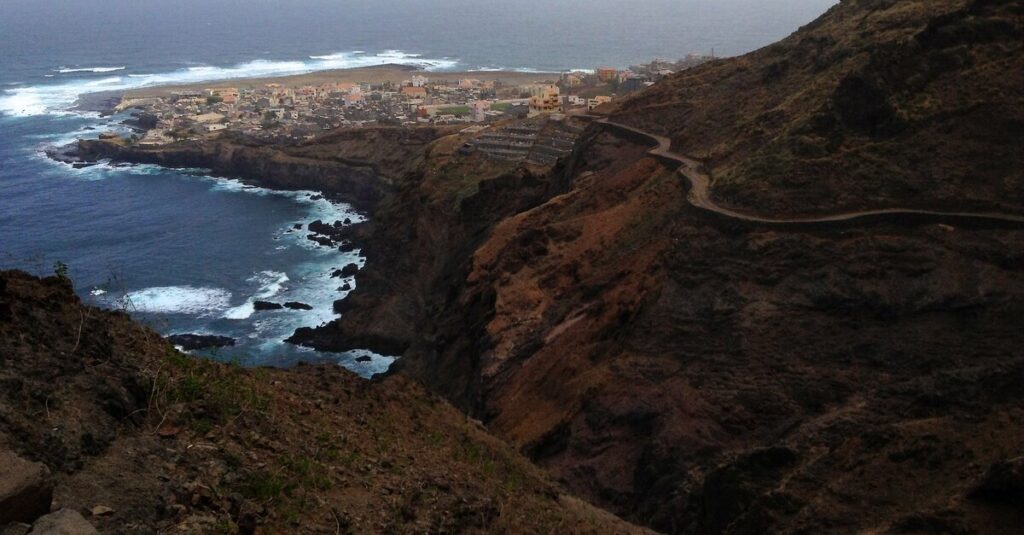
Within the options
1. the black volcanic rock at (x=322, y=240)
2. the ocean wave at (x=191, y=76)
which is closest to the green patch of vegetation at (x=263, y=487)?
the black volcanic rock at (x=322, y=240)

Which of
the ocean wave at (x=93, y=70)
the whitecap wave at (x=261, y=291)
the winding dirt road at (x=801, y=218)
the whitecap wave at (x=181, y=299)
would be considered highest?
the winding dirt road at (x=801, y=218)

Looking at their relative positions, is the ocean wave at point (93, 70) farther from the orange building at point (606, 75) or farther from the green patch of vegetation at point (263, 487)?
the green patch of vegetation at point (263, 487)

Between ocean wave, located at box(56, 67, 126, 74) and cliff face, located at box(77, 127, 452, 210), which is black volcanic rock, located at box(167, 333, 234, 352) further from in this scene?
ocean wave, located at box(56, 67, 126, 74)

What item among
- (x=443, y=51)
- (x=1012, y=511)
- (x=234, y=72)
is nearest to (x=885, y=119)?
(x=1012, y=511)

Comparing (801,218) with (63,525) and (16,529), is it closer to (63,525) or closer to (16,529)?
(63,525)

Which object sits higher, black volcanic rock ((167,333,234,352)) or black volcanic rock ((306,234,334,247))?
black volcanic rock ((306,234,334,247))

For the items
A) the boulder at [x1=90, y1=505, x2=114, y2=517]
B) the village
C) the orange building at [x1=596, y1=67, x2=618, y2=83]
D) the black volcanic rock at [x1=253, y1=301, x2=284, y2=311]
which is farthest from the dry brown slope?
the orange building at [x1=596, y1=67, x2=618, y2=83]
